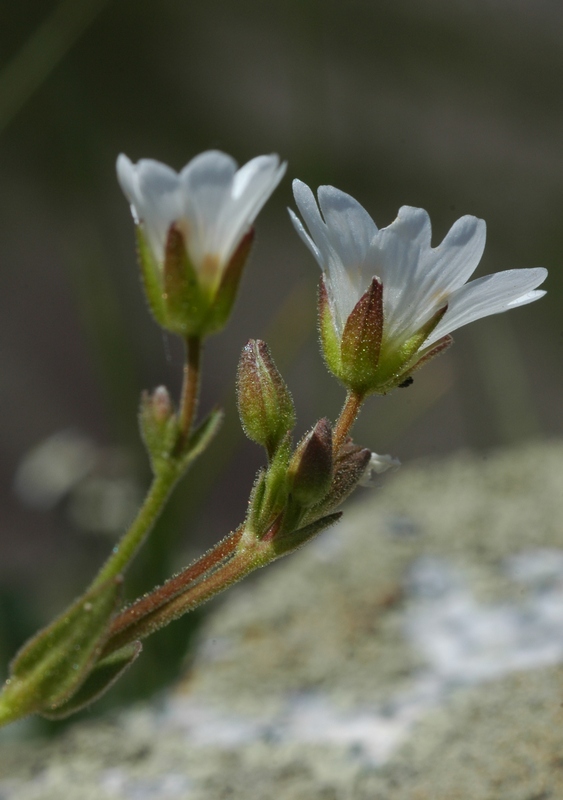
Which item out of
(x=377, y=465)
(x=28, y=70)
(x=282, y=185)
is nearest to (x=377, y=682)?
(x=377, y=465)

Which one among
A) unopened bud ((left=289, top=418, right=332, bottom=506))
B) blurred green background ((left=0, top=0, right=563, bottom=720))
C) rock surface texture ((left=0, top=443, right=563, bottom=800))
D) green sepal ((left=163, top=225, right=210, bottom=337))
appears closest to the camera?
unopened bud ((left=289, top=418, right=332, bottom=506))

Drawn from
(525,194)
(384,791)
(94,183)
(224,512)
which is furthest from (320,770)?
(525,194)

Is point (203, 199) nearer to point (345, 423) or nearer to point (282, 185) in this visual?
point (345, 423)

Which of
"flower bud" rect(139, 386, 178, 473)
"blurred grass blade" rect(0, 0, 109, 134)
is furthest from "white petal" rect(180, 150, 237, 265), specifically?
"blurred grass blade" rect(0, 0, 109, 134)

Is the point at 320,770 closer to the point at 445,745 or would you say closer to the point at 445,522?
the point at 445,745

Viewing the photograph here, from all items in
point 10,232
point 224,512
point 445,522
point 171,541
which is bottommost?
point 224,512

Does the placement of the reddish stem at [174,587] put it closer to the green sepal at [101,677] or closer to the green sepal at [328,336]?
the green sepal at [101,677]

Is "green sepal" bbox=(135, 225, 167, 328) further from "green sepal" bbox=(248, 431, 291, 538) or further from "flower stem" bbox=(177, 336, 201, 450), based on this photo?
"green sepal" bbox=(248, 431, 291, 538)
